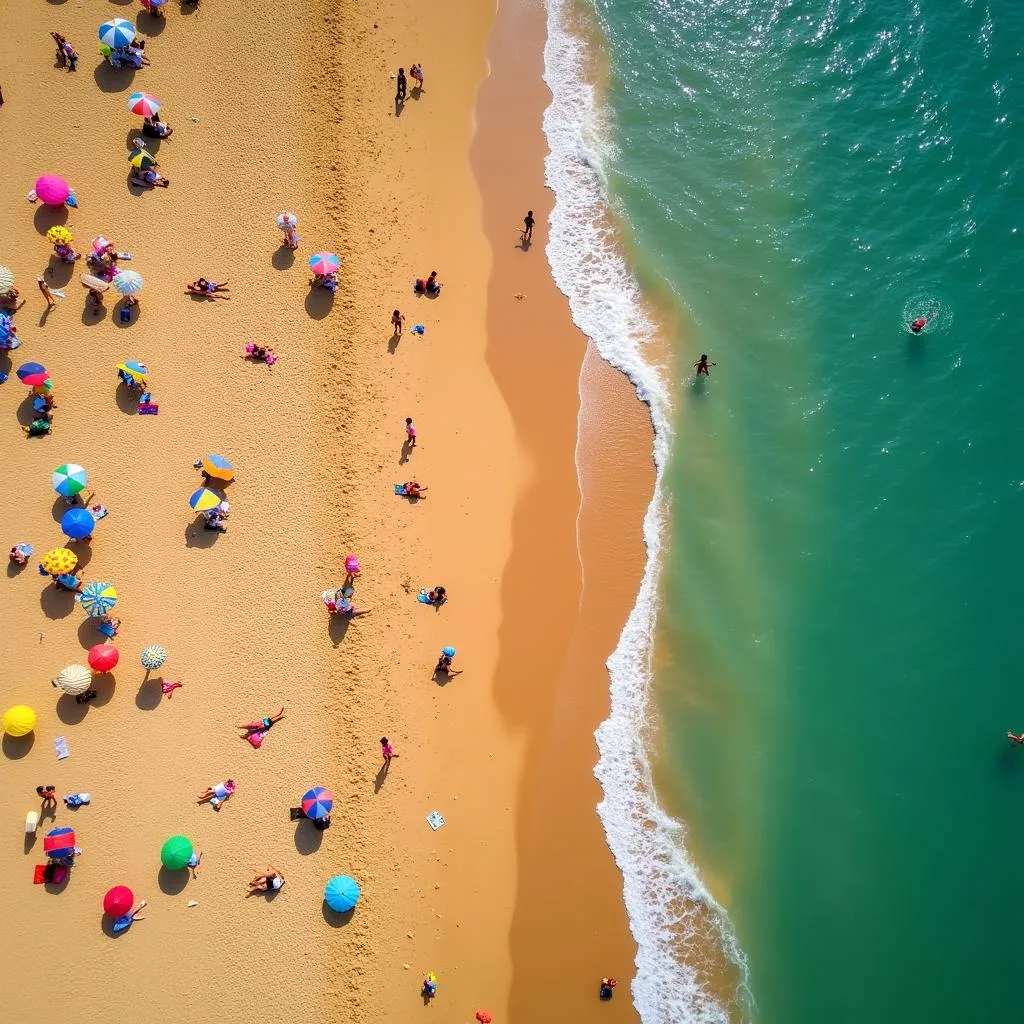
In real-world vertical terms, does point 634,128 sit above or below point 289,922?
above

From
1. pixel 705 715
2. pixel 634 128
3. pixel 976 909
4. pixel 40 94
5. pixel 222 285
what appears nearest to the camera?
pixel 976 909

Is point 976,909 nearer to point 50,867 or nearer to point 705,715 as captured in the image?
point 705,715

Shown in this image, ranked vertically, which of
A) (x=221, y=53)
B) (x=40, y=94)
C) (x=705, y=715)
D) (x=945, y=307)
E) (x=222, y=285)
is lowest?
(x=705, y=715)

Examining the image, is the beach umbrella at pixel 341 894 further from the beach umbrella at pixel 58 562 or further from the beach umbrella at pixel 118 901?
the beach umbrella at pixel 58 562

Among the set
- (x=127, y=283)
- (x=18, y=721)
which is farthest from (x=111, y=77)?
(x=18, y=721)

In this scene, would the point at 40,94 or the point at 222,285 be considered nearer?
the point at 222,285

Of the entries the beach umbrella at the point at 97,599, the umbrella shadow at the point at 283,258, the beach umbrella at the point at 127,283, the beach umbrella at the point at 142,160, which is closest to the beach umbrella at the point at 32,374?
the beach umbrella at the point at 127,283

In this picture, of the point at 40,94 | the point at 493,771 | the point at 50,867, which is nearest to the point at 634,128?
the point at 40,94

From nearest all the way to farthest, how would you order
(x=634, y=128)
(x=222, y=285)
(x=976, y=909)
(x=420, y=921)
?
1. (x=420, y=921)
2. (x=976, y=909)
3. (x=222, y=285)
4. (x=634, y=128)
